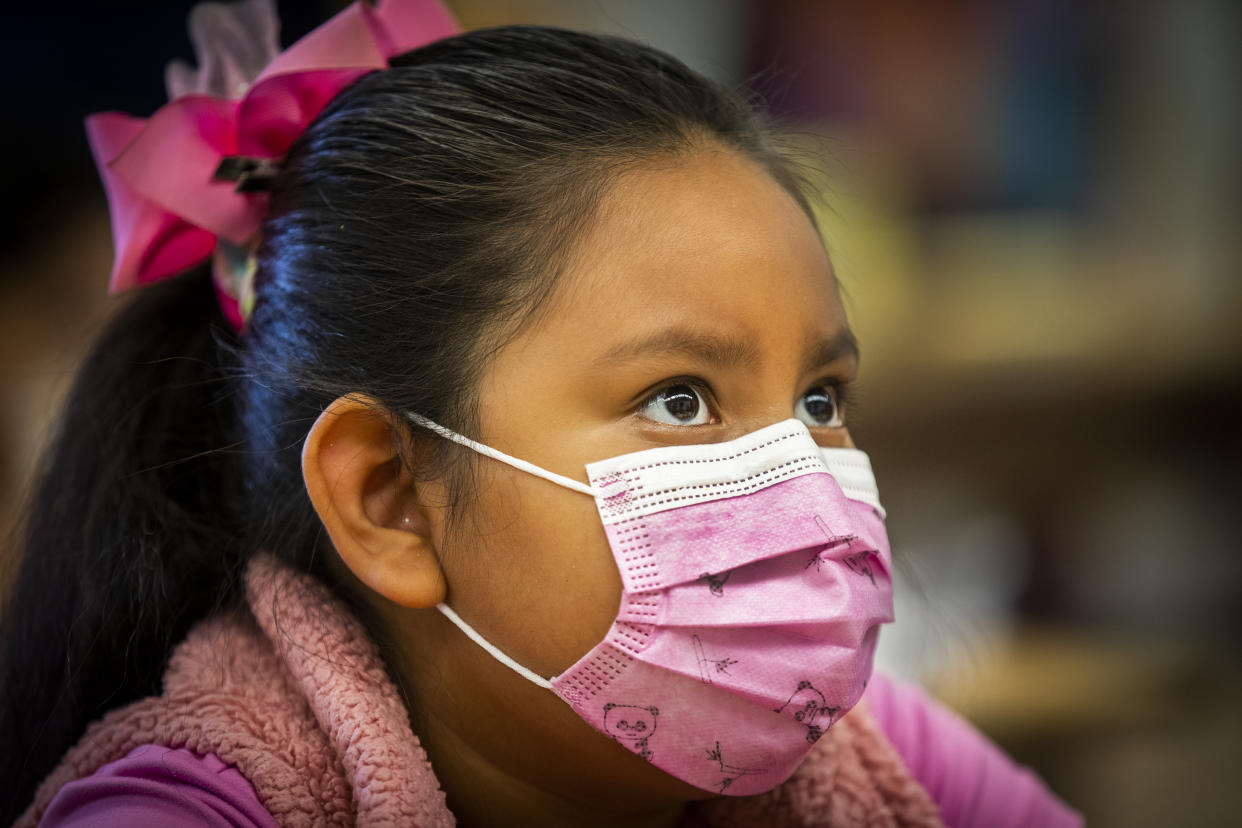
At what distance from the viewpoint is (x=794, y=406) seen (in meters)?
0.86

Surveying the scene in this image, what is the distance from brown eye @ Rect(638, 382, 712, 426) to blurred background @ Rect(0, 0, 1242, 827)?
1066mm

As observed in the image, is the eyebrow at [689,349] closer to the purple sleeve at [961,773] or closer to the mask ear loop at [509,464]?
the mask ear loop at [509,464]

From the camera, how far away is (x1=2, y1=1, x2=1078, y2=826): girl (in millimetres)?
785

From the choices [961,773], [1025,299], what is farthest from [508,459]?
[1025,299]

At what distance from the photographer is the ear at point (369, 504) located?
0.82 metres

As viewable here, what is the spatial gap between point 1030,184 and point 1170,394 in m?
0.49

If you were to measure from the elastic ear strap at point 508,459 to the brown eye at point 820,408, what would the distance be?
220 millimetres

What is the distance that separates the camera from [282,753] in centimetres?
81

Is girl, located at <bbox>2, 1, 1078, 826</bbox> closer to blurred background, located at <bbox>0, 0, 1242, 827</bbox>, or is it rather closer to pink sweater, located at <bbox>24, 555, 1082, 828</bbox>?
pink sweater, located at <bbox>24, 555, 1082, 828</bbox>

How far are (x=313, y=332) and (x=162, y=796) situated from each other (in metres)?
0.38

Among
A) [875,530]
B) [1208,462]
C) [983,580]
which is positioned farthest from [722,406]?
[1208,462]

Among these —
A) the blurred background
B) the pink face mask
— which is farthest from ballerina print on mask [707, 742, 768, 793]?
the blurred background

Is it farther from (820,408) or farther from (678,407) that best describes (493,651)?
(820,408)

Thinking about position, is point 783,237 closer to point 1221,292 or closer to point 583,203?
point 583,203
